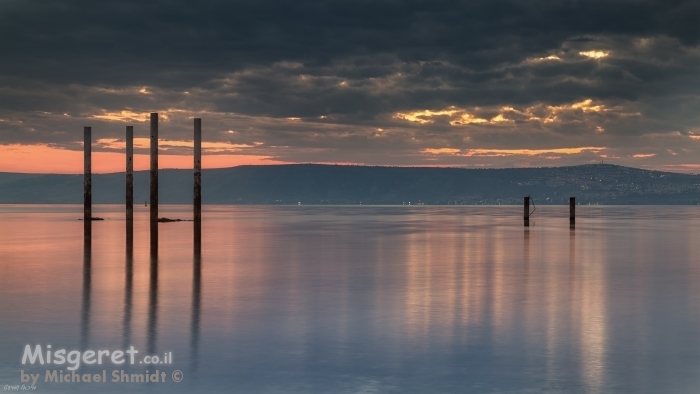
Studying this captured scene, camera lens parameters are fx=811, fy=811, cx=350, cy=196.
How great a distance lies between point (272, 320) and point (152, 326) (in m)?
2.34

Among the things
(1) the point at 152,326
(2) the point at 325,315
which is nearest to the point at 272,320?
(2) the point at 325,315

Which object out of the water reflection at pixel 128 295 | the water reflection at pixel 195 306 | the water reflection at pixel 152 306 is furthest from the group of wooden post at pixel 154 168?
the water reflection at pixel 152 306

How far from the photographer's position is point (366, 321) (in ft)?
52.5

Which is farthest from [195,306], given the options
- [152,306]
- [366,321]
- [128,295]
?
[366,321]

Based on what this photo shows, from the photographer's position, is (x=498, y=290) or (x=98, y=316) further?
(x=498, y=290)

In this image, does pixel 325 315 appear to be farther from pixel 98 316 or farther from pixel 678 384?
pixel 678 384

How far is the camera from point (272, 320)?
52.6 feet

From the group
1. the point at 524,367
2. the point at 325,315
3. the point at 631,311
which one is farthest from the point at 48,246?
the point at 524,367

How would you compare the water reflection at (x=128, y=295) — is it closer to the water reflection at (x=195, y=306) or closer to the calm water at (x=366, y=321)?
→ the calm water at (x=366, y=321)

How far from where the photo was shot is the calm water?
11.1 meters

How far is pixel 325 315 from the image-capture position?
16.8 m

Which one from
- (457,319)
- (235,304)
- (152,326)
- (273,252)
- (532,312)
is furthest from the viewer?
(273,252)

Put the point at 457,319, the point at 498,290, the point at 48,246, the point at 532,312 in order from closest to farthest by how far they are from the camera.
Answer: the point at 457,319 < the point at 532,312 < the point at 498,290 < the point at 48,246

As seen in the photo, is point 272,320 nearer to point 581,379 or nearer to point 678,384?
point 581,379
